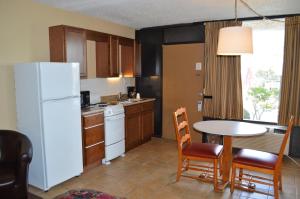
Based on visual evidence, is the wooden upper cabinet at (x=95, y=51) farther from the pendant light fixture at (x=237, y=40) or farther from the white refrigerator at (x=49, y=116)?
the pendant light fixture at (x=237, y=40)

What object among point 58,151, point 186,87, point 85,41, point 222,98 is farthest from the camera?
point 186,87

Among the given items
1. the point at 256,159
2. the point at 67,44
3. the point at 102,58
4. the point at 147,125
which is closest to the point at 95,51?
the point at 102,58

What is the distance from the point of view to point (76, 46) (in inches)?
143

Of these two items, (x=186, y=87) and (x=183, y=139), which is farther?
(x=186, y=87)

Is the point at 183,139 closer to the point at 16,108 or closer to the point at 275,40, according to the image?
the point at 16,108

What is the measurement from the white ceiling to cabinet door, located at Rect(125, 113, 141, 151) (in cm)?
181

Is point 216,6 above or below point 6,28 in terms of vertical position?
above

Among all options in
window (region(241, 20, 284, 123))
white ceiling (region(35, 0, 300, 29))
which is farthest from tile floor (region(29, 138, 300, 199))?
white ceiling (region(35, 0, 300, 29))

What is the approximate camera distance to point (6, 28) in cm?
307

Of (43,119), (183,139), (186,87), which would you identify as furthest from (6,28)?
(186,87)

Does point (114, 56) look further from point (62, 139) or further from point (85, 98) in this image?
point (62, 139)

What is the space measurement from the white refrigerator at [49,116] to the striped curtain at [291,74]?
3.34m

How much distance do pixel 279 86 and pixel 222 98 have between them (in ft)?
3.22

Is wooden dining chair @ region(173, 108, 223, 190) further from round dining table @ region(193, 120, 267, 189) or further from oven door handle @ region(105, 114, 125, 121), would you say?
oven door handle @ region(105, 114, 125, 121)
